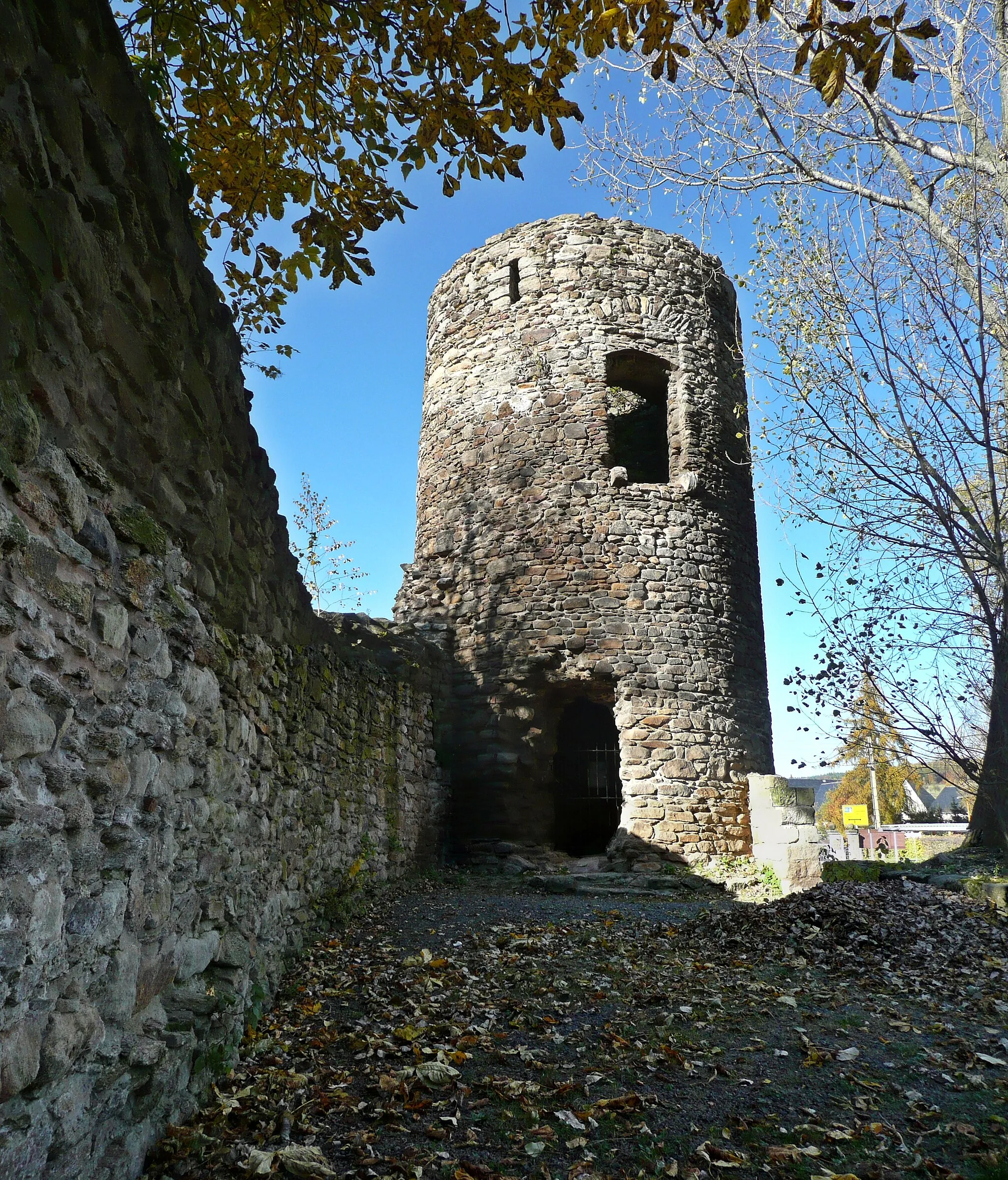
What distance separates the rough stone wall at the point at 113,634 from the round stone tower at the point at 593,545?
18.9 feet

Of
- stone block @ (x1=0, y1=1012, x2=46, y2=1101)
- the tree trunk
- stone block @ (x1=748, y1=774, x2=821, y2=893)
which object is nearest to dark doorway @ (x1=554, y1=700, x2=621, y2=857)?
stone block @ (x1=748, y1=774, x2=821, y2=893)

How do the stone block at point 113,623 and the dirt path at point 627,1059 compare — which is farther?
the dirt path at point 627,1059

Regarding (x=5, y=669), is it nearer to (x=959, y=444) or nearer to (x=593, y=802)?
(x=959, y=444)

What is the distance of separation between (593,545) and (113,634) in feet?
25.1

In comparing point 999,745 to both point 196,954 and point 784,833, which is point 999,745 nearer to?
point 784,833

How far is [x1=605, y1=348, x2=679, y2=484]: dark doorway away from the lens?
10.6 m

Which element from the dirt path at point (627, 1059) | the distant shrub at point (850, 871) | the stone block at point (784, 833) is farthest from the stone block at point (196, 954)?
the stone block at point (784, 833)

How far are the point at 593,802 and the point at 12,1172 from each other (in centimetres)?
965

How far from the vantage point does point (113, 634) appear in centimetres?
228

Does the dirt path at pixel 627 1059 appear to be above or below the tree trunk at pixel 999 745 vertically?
below

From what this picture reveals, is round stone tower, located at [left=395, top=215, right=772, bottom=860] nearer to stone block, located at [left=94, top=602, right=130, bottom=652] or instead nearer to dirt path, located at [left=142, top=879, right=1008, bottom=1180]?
dirt path, located at [left=142, top=879, right=1008, bottom=1180]

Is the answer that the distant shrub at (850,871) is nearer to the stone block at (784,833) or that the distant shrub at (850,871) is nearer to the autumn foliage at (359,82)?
the stone block at (784,833)

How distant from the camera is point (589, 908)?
22.3 feet

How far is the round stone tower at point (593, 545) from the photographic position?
9227 mm
